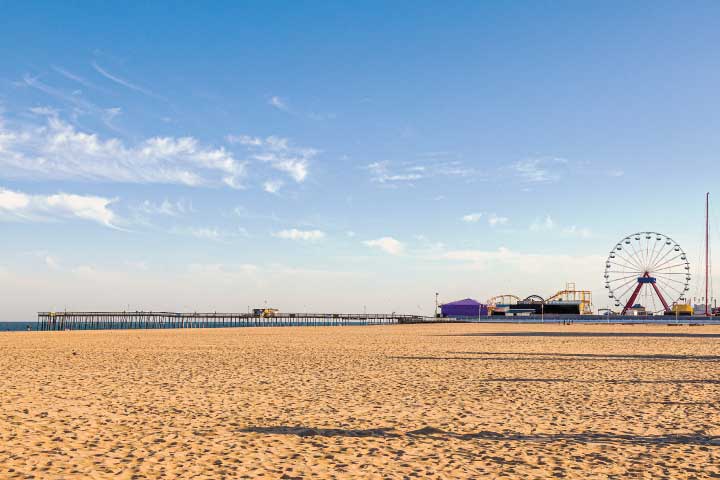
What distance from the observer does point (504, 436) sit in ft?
32.3

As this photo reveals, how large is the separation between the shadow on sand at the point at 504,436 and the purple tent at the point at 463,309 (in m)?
119

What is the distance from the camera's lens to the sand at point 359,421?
8.04m

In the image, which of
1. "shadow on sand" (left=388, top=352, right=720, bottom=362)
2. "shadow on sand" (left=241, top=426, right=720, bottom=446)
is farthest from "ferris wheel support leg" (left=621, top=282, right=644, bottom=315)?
"shadow on sand" (left=241, top=426, right=720, bottom=446)

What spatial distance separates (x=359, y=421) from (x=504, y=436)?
2675mm

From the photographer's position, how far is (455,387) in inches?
610

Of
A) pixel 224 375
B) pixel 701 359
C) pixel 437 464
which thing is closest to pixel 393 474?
pixel 437 464

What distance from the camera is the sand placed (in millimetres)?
8039

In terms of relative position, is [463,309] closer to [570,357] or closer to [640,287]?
[640,287]

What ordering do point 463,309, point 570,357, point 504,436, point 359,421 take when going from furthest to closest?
point 463,309
point 570,357
point 359,421
point 504,436

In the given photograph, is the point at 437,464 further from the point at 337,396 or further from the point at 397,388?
the point at 397,388

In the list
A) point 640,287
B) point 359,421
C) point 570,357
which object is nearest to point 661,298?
point 640,287

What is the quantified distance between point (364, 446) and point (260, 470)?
192 centimetres

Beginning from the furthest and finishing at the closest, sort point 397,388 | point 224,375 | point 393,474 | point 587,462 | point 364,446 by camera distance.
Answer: point 224,375, point 397,388, point 364,446, point 587,462, point 393,474

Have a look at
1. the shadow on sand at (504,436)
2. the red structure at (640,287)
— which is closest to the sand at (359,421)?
the shadow on sand at (504,436)
